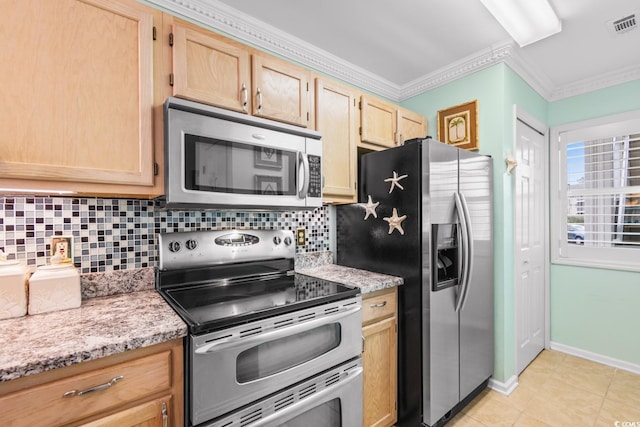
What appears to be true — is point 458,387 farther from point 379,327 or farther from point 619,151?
point 619,151

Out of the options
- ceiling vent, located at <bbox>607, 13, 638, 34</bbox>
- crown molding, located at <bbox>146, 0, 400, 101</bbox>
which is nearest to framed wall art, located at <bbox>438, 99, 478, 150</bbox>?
crown molding, located at <bbox>146, 0, 400, 101</bbox>

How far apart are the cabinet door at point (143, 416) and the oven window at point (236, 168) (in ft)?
2.63

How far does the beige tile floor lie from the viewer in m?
1.91

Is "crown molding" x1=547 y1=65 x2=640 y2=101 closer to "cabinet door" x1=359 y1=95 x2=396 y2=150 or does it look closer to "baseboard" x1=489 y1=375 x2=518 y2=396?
"cabinet door" x1=359 y1=95 x2=396 y2=150

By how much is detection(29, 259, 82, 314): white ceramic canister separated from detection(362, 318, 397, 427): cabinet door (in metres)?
1.35

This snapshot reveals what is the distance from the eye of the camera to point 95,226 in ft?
4.66

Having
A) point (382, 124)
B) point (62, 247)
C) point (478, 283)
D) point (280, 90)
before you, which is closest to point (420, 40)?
point (382, 124)

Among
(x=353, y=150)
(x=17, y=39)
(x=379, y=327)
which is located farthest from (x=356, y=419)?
(x=17, y=39)

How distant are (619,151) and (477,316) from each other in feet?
6.42

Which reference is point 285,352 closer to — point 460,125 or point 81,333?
point 81,333

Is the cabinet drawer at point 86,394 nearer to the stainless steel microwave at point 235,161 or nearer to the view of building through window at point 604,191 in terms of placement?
the stainless steel microwave at point 235,161

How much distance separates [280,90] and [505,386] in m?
2.55

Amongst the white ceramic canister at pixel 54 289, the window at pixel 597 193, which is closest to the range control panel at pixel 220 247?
the white ceramic canister at pixel 54 289

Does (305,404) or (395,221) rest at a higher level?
(395,221)
